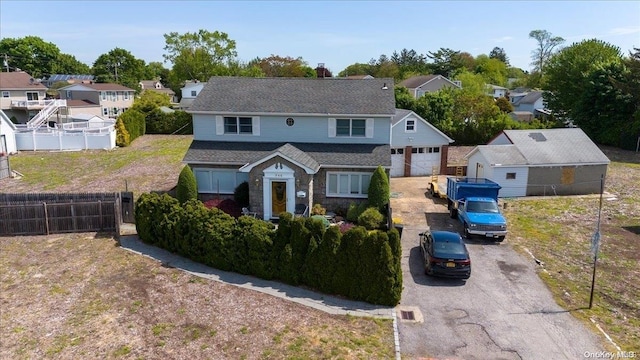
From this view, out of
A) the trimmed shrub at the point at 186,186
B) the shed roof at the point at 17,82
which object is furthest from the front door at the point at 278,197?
the shed roof at the point at 17,82

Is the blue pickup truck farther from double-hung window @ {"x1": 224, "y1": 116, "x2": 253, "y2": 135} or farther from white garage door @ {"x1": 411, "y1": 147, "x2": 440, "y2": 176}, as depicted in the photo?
double-hung window @ {"x1": 224, "y1": 116, "x2": 253, "y2": 135}

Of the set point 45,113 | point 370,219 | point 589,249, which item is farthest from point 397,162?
point 45,113

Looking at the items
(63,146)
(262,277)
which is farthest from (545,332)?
(63,146)

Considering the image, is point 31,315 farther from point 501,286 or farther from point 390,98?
point 390,98

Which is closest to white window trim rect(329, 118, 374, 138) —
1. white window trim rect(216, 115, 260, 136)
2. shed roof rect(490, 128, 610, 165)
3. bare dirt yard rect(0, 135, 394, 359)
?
white window trim rect(216, 115, 260, 136)

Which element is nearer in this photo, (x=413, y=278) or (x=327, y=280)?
(x=327, y=280)

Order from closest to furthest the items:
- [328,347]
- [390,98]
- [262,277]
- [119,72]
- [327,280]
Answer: [328,347], [327,280], [262,277], [390,98], [119,72]

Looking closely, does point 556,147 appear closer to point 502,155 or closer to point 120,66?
point 502,155
